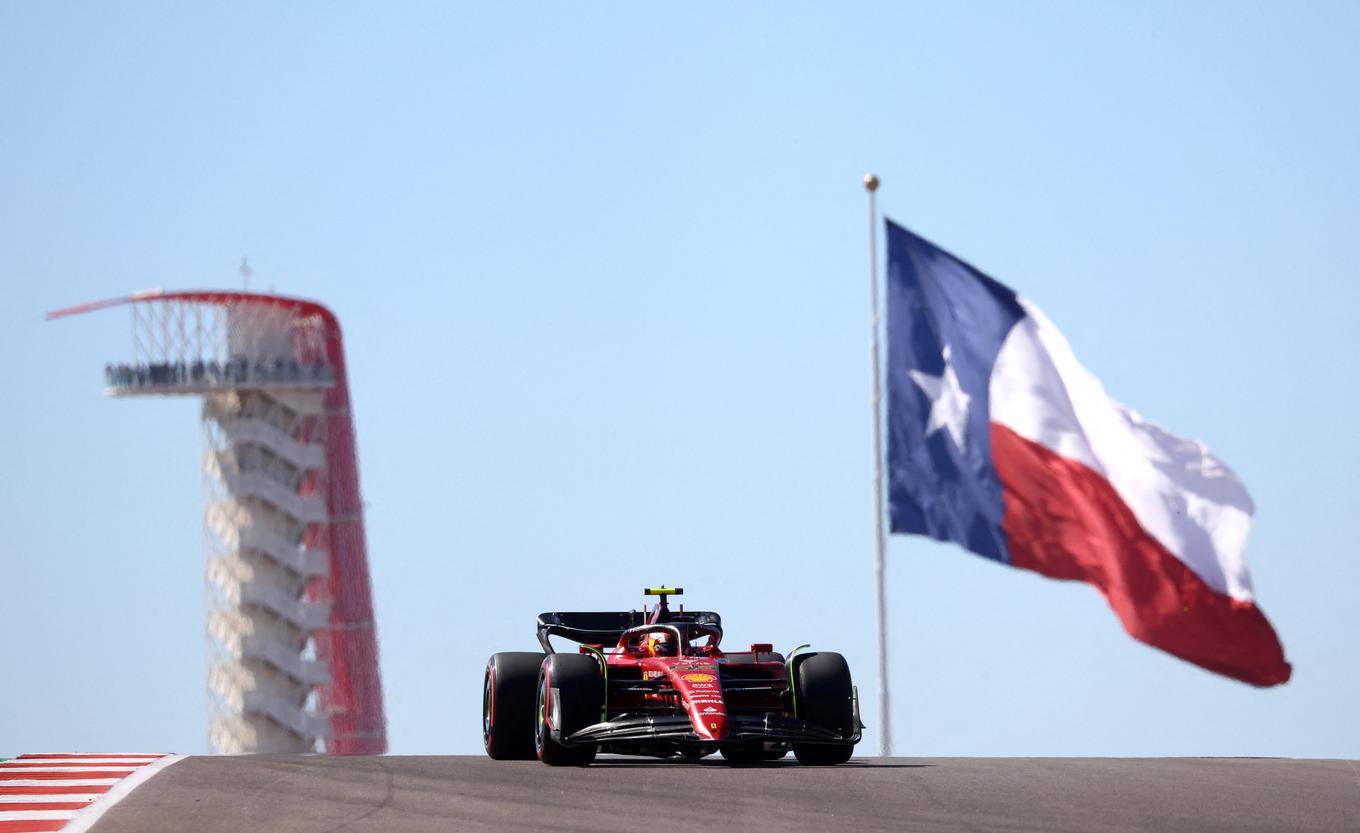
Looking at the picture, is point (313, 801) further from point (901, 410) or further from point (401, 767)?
point (901, 410)

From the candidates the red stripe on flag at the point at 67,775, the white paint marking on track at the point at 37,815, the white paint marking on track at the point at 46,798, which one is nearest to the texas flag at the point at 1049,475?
the red stripe on flag at the point at 67,775

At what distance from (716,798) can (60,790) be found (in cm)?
532

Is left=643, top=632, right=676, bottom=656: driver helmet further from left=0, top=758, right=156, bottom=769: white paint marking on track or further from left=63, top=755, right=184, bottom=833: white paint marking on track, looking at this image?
left=0, top=758, right=156, bottom=769: white paint marking on track

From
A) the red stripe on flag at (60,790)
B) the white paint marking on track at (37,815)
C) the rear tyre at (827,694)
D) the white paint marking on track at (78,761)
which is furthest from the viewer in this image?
the rear tyre at (827,694)

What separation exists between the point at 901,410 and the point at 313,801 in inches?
502

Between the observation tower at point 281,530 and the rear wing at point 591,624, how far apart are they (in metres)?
57.7

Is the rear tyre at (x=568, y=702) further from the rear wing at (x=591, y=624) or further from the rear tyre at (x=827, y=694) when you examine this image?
the rear wing at (x=591, y=624)

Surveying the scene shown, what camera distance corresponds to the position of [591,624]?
24.2 metres

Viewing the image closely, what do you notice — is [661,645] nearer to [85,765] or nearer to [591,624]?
[591,624]

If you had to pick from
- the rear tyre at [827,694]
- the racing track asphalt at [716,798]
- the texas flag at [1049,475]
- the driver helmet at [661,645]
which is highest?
the texas flag at [1049,475]

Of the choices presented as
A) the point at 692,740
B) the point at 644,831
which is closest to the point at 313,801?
the point at 644,831

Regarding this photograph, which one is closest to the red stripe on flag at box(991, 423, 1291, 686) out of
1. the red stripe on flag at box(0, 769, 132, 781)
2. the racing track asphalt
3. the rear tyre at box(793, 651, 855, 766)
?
the racing track asphalt

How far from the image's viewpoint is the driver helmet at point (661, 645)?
872 inches

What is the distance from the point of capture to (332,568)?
82438 mm
